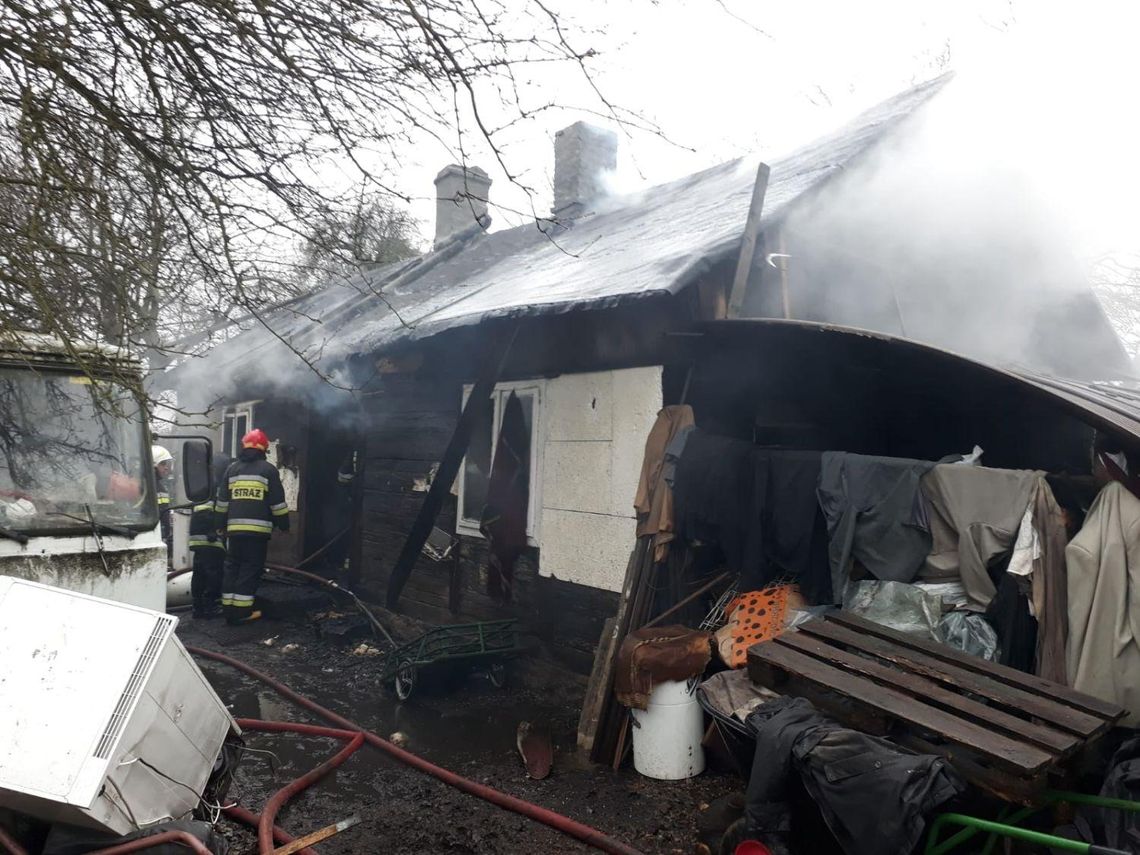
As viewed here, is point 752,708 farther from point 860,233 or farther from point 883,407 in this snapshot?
point 860,233

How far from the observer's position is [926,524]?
4133mm

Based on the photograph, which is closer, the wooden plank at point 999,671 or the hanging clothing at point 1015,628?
the wooden plank at point 999,671

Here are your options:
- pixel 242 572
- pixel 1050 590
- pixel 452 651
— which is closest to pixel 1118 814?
pixel 1050 590

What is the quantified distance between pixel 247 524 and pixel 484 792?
5.18 meters

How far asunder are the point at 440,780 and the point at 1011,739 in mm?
3297

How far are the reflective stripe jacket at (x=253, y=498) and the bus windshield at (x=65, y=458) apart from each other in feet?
14.1

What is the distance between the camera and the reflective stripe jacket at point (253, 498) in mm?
8359

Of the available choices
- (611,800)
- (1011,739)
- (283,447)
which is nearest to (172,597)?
(283,447)

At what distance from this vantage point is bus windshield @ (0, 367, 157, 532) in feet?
12.2

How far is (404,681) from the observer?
6164mm

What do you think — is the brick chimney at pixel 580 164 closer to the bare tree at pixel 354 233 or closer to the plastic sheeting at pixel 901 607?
the bare tree at pixel 354 233

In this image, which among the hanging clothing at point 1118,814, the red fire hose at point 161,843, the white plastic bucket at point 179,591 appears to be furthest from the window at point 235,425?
the hanging clothing at point 1118,814

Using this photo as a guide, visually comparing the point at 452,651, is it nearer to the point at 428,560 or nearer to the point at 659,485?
the point at 428,560

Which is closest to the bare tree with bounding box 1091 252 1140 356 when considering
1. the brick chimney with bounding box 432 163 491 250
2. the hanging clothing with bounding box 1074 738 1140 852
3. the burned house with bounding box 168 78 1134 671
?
the burned house with bounding box 168 78 1134 671
